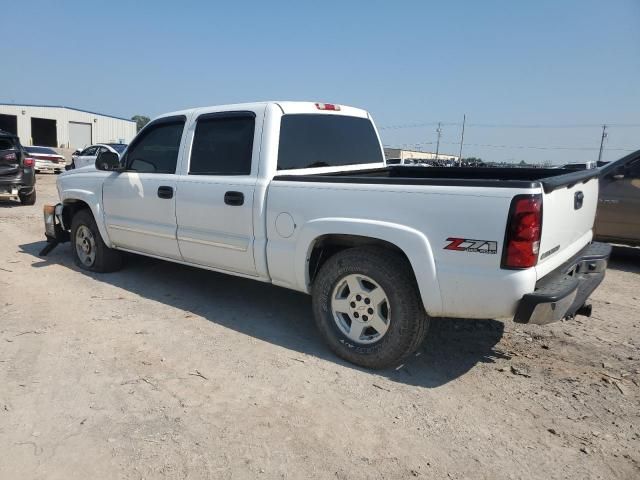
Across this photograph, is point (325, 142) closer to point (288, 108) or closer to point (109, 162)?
point (288, 108)

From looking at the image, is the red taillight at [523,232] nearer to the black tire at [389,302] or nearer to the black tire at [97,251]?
the black tire at [389,302]

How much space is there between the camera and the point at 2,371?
3.36m

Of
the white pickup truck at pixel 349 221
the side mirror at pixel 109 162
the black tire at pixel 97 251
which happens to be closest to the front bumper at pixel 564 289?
the white pickup truck at pixel 349 221

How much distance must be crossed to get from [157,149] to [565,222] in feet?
12.6

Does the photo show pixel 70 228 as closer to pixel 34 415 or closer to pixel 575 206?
pixel 34 415

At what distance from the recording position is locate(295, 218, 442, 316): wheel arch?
3.04 m

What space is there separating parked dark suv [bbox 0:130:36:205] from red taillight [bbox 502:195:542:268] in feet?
40.2

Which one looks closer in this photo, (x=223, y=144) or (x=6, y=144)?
(x=223, y=144)

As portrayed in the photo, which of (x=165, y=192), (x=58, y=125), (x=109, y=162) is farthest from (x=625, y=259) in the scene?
(x=58, y=125)

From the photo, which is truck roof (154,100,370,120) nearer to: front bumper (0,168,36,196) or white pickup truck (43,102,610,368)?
white pickup truck (43,102,610,368)

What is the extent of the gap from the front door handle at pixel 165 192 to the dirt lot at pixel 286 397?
43.3 inches

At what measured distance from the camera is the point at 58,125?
52.3m

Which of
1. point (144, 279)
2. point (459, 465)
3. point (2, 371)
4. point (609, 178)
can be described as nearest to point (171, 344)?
point (2, 371)

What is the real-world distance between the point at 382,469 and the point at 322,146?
113 inches
